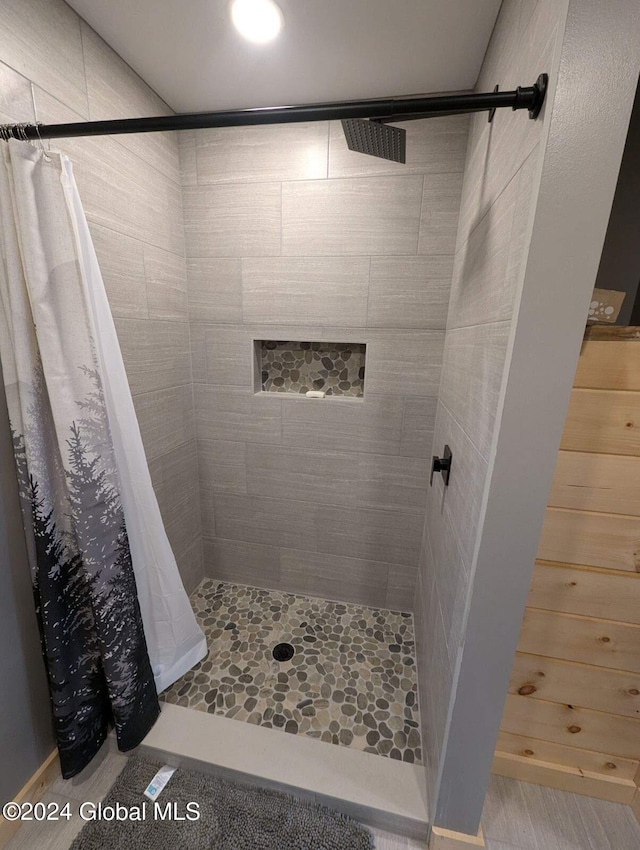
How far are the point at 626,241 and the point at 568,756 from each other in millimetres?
1557

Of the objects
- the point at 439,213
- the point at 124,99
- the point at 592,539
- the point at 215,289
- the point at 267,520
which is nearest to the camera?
the point at 592,539

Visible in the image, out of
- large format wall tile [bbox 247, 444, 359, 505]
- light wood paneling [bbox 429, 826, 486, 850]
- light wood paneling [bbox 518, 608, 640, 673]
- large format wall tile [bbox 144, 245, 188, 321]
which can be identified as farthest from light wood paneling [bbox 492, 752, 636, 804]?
large format wall tile [bbox 144, 245, 188, 321]

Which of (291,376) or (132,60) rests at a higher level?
(132,60)

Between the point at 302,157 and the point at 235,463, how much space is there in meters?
1.38

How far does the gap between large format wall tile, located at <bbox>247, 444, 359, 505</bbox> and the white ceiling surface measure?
1.42 meters

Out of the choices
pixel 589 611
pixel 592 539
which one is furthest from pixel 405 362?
pixel 589 611

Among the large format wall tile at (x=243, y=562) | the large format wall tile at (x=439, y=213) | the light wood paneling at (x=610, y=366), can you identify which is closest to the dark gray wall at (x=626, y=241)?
the light wood paneling at (x=610, y=366)

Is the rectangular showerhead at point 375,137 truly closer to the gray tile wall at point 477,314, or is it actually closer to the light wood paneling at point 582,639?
the gray tile wall at point 477,314

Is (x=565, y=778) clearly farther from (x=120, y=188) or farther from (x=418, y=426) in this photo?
(x=120, y=188)

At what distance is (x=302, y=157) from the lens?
1365 mm

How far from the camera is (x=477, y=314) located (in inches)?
36.6

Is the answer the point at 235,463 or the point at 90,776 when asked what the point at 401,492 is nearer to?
the point at 235,463

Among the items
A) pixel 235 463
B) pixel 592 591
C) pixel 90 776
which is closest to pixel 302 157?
pixel 235 463

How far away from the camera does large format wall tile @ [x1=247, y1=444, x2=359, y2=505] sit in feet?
5.43
